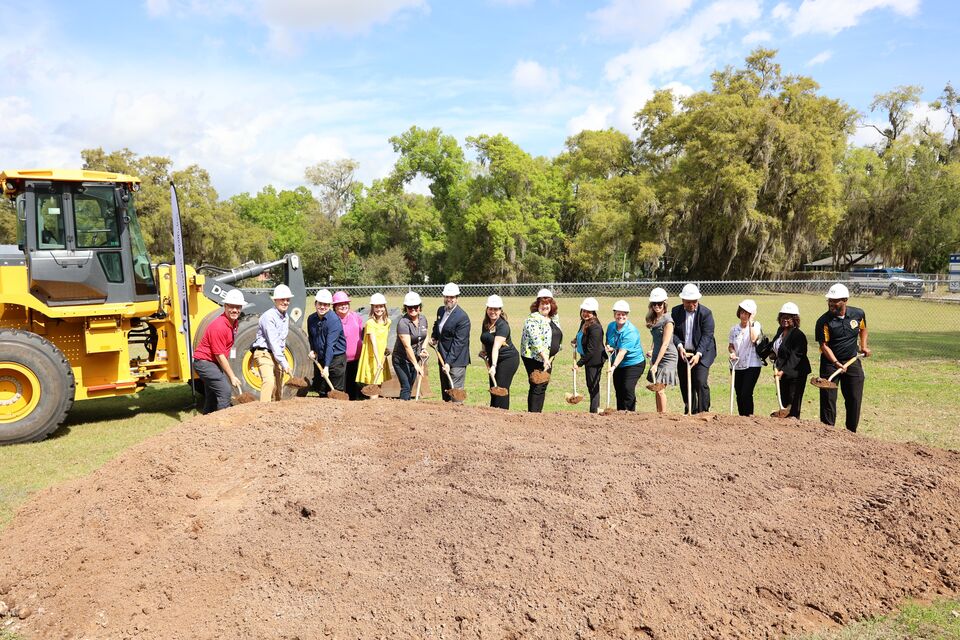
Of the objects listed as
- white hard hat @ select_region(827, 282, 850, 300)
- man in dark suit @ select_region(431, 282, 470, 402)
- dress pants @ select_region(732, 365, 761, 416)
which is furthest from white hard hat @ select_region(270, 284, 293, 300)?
white hard hat @ select_region(827, 282, 850, 300)

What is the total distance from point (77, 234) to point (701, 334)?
708 cm

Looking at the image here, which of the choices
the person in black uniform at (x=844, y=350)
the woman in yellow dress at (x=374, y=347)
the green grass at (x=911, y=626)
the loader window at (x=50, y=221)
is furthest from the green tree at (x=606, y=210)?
the green grass at (x=911, y=626)

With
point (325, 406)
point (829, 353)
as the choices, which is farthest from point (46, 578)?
point (829, 353)

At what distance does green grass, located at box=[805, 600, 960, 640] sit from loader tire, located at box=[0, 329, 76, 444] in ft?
24.4

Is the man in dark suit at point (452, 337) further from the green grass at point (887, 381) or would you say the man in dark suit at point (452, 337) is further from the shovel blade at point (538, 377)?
the green grass at point (887, 381)

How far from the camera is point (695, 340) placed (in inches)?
288

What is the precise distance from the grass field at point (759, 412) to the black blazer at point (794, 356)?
150cm

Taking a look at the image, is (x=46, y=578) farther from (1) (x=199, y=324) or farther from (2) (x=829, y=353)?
(2) (x=829, y=353)

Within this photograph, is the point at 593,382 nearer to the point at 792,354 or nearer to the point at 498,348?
the point at 498,348

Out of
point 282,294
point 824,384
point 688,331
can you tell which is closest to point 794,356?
point 824,384

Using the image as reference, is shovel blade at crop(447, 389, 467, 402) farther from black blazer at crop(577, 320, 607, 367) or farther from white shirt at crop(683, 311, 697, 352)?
white shirt at crop(683, 311, 697, 352)

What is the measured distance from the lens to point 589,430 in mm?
5980

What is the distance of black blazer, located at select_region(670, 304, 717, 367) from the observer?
7.23m

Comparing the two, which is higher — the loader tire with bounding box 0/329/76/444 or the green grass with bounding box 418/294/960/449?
the loader tire with bounding box 0/329/76/444
